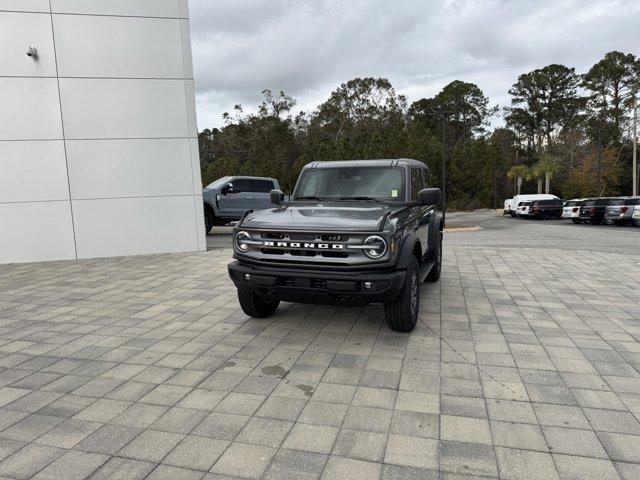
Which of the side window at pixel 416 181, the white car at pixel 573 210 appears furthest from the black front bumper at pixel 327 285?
the white car at pixel 573 210

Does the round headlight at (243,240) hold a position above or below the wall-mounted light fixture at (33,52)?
below

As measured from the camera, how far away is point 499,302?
6230 millimetres

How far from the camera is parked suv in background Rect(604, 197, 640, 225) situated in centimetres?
2227

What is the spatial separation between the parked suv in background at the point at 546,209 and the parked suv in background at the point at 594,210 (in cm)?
433

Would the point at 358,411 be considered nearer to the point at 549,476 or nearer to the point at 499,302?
the point at 549,476

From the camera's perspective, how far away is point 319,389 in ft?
11.8

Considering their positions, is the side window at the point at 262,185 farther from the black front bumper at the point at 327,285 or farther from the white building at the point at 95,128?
the black front bumper at the point at 327,285

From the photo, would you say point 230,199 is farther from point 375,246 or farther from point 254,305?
point 375,246

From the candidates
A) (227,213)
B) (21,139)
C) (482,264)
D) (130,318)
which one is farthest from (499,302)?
(227,213)

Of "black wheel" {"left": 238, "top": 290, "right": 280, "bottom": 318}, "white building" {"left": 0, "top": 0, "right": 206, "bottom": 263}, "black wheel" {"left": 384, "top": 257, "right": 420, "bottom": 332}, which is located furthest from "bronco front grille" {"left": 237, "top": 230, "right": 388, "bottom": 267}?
"white building" {"left": 0, "top": 0, "right": 206, "bottom": 263}

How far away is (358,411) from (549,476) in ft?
4.11

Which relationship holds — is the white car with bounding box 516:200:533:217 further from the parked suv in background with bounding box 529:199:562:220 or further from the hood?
the hood

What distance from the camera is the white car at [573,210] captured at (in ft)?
85.5

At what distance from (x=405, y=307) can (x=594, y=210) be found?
2463cm
